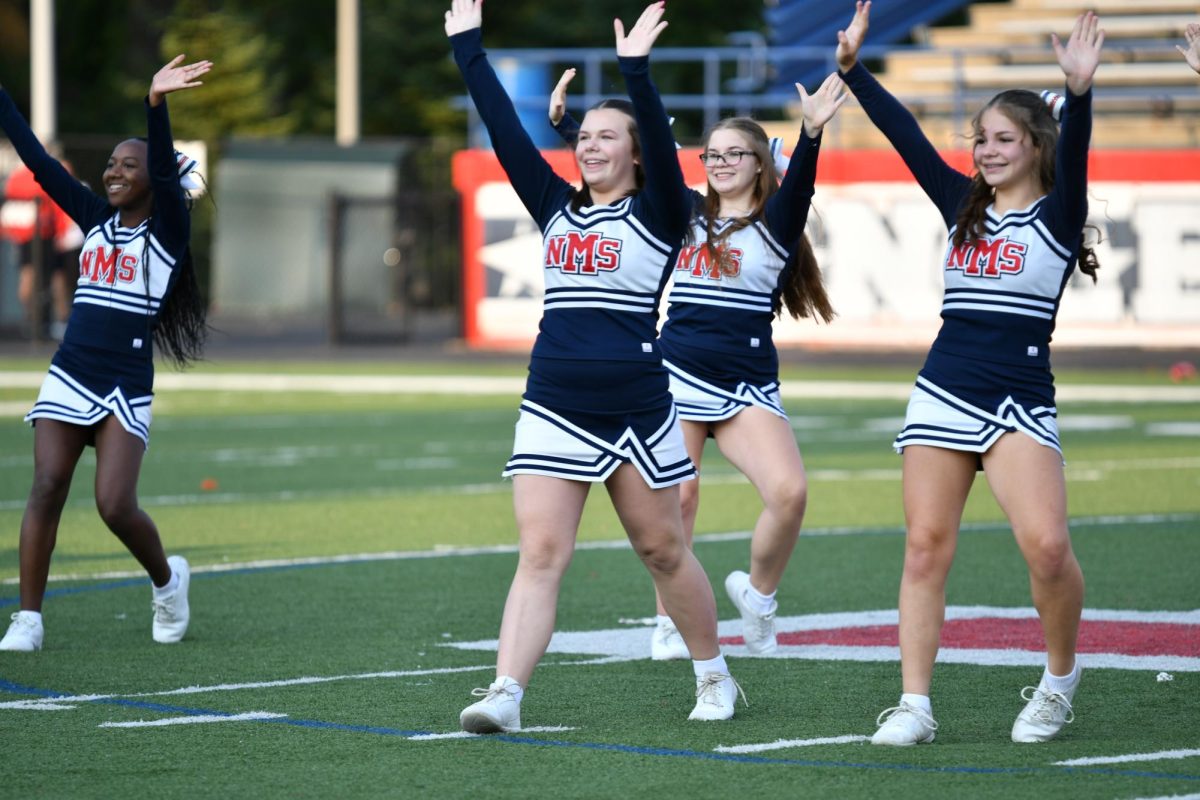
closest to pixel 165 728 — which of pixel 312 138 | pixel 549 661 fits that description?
pixel 549 661

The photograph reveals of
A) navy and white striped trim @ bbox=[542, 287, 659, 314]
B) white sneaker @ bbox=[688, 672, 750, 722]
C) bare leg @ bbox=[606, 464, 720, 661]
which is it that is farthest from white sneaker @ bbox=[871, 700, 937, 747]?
navy and white striped trim @ bbox=[542, 287, 659, 314]

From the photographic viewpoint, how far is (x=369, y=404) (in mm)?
20141

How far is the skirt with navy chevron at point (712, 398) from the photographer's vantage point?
7.35 metres

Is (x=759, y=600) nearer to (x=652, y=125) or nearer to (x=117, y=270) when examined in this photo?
(x=652, y=125)

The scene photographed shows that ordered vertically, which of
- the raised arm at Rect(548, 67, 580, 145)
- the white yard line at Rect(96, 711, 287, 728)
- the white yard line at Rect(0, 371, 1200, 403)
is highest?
the raised arm at Rect(548, 67, 580, 145)

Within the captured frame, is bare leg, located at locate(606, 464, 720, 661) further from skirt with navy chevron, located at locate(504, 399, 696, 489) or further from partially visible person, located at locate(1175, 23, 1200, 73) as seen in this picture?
partially visible person, located at locate(1175, 23, 1200, 73)

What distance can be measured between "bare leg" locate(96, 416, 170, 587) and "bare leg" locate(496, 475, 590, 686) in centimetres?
227

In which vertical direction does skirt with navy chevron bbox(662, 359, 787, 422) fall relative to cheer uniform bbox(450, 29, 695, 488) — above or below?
below

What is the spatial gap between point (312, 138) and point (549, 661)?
39764mm

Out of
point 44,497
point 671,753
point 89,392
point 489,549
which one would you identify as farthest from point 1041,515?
point 489,549

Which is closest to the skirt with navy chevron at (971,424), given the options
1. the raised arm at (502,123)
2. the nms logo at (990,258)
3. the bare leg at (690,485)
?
the nms logo at (990,258)

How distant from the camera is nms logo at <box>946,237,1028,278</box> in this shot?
5.86 m

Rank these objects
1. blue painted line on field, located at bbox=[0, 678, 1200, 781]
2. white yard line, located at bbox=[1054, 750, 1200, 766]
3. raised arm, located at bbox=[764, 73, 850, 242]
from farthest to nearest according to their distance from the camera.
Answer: raised arm, located at bbox=[764, 73, 850, 242] < white yard line, located at bbox=[1054, 750, 1200, 766] < blue painted line on field, located at bbox=[0, 678, 1200, 781]

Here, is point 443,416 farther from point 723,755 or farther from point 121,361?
point 723,755
